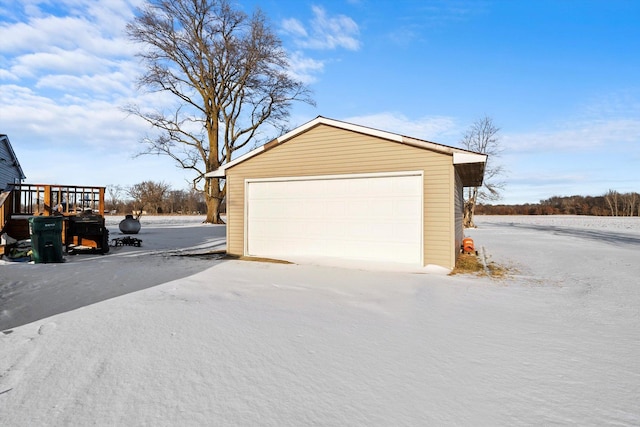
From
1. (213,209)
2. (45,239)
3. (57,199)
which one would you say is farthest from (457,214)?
(213,209)

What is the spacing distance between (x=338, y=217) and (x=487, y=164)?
23.9 m

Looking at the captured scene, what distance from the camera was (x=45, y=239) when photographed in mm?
7723

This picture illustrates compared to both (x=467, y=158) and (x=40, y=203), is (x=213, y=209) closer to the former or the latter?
(x=40, y=203)

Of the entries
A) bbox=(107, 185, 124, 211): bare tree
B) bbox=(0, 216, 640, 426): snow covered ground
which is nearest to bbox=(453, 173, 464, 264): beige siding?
bbox=(0, 216, 640, 426): snow covered ground

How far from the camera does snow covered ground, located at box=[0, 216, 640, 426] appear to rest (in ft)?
6.85

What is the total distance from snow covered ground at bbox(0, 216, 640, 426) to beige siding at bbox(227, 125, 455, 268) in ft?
8.47

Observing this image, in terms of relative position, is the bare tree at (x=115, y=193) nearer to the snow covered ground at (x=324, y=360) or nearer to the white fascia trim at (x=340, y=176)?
the white fascia trim at (x=340, y=176)

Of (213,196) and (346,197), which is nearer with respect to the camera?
A: (346,197)

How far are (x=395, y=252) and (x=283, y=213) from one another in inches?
131

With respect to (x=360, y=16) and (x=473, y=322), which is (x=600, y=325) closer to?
(x=473, y=322)

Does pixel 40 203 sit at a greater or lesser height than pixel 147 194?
lesser

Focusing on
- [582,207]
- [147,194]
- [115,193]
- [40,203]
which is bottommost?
[40,203]

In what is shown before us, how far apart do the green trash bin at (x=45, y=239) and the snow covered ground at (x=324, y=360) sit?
4.50m

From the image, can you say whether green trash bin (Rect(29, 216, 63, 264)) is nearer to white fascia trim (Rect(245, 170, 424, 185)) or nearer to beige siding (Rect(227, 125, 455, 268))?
beige siding (Rect(227, 125, 455, 268))
